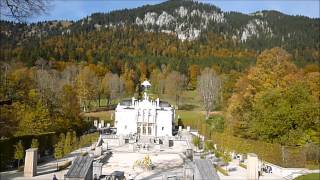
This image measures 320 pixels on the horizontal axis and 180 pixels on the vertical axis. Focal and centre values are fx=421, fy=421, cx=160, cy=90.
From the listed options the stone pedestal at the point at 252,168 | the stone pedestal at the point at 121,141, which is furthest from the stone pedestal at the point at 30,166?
the stone pedestal at the point at 121,141

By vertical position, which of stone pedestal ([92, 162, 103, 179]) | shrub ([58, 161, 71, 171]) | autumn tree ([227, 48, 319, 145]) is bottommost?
shrub ([58, 161, 71, 171])

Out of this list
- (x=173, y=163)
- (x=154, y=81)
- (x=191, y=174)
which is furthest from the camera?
(x=154, y=81)

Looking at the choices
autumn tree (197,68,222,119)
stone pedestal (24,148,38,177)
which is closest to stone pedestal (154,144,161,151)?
stone pedestal (24,148,38,177)

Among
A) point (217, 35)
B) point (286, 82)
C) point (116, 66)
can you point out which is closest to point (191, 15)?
point (217, 35)

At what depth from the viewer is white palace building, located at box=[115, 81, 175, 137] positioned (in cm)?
5431

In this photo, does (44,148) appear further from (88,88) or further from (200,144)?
(88,88)

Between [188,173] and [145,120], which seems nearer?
[188,173]

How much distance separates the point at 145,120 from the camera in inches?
2131

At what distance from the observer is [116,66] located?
102938mm

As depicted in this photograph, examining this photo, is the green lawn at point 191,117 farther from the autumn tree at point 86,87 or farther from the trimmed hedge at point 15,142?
the trimmed hedge at point 15,142

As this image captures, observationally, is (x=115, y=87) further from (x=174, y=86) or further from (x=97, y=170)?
(x=97, y=170)

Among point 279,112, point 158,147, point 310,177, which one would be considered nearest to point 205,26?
point 158,147

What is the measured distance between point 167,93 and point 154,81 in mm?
9644

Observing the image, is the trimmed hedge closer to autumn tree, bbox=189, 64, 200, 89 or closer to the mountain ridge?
autumn tree, bbox=189, 64, 200, 89
